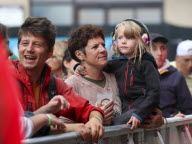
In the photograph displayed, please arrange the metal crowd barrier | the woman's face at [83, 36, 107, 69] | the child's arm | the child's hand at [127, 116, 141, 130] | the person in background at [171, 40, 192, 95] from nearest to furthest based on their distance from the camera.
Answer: the metal crowd barrier < the child's hand at [127, 116, 141, 130] < the child's arm < the woman's face at [83, 36, 107, 69] < the person in background at [171, 40, 192, 95]

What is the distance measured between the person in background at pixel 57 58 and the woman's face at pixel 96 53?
7.29 ft

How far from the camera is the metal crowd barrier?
2425 mm

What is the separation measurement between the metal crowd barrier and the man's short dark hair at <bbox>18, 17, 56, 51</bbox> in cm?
73

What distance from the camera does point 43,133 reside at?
2.47 m

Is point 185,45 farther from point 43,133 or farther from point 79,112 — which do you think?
point 43,133

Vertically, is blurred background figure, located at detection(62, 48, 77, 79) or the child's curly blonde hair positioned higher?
the child's curly blonde hair

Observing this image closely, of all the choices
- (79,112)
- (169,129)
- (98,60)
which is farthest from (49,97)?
(169,129)

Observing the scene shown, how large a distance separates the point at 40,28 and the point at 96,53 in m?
0.71

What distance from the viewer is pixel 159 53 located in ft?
17.8

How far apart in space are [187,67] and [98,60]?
2826 millimetres

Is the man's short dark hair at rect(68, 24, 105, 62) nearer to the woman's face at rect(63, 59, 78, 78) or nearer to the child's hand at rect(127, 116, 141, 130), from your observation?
the child's hand at rect(127, 116, 141, 130)

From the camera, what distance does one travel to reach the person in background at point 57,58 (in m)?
5.95

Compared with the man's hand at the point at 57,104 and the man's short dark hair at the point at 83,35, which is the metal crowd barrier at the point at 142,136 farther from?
the man's short dark hair at the point at 83,35

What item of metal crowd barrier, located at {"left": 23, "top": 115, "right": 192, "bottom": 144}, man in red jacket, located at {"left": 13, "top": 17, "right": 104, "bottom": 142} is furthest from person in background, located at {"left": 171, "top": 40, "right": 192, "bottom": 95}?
man in red jacket, located at {"left": 13, "top": 17, "right": 104, "bottom": 142}
